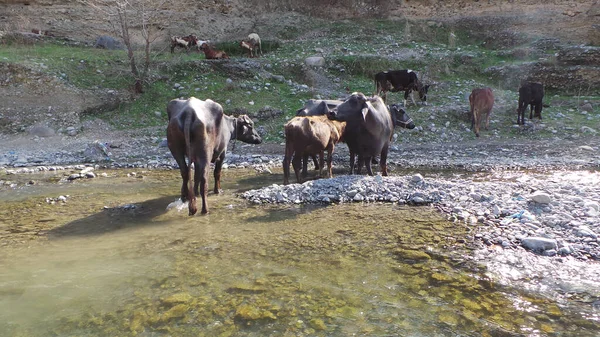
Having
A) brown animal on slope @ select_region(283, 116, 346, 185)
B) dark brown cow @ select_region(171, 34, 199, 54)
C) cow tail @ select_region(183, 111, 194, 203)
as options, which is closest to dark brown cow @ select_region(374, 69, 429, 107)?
brown animal on slope @ select_region(283, 116, 346, 185)

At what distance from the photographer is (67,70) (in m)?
18.5

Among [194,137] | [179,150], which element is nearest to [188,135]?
[194,137]

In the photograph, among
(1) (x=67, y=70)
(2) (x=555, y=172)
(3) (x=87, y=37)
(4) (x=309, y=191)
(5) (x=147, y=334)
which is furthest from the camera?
(3) (x=87, y=37)

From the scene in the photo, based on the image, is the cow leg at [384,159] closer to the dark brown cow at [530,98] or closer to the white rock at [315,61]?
the dark brown cow at [530,98]

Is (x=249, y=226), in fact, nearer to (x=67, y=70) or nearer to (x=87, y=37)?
(x=67, y=70)

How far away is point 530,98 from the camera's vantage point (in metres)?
16.2

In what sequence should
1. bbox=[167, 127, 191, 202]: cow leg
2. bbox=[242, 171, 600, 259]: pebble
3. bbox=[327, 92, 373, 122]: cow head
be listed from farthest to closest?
bbox=[327, 92, 373, 122]: cow head → bbox=[167, 127, 191, 202]: cow leg → bbox=[242, 171, 600, 259]: pebble

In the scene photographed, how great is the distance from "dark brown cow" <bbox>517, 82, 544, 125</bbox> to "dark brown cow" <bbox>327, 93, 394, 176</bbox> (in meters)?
8.19

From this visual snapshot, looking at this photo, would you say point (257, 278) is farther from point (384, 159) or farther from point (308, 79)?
point (308, 79)

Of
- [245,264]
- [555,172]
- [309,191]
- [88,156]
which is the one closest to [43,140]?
[88,156]

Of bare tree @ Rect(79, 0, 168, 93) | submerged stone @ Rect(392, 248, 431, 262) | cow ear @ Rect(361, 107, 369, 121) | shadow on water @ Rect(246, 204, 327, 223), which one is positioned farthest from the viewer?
bare tree @ Rect(79, 0, 168, 93)

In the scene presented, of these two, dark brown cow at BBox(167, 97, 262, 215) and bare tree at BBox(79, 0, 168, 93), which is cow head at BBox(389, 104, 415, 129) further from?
bare tree at BBox(79, 0, 168, 93)

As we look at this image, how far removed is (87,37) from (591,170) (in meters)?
26.6

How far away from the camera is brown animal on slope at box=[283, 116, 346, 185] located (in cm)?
930
